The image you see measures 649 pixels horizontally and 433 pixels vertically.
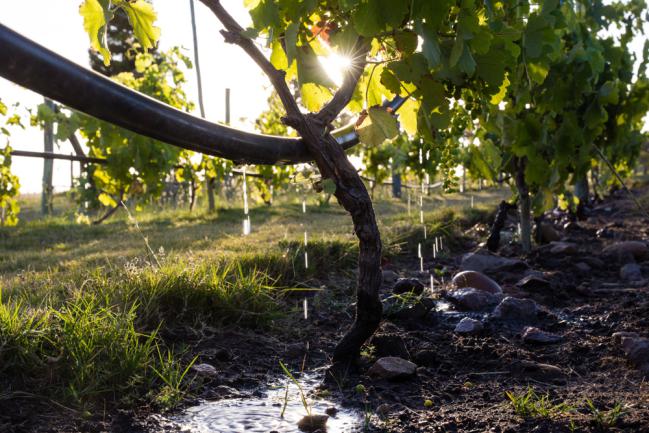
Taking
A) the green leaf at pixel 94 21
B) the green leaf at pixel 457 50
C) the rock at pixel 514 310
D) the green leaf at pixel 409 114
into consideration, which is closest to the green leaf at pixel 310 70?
the green leaf at pixel 457 50

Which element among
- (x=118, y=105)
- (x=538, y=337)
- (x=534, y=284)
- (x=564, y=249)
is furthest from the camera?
(x=564, y=249)

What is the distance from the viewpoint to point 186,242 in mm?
5258

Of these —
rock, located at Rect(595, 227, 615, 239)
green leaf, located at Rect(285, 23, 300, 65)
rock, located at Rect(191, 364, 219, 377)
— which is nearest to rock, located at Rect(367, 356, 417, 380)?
rock, located at Rect(191, 364, 219, 377)

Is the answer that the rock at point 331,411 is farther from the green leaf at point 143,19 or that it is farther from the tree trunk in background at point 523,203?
the tree trunk in background at point 523,203

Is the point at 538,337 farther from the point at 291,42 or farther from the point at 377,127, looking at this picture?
the point at 291,42

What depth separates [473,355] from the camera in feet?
8.63

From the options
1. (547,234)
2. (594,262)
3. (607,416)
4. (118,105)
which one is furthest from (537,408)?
(547,234)

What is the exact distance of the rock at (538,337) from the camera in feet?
9.23

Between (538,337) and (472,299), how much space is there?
60 centimetres

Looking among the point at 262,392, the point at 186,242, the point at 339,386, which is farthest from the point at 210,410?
the point at 186,242

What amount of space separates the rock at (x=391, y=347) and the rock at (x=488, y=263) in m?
2.00

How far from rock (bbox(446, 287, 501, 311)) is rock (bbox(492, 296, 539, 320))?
164 mm

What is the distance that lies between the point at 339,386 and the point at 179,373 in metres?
0.56

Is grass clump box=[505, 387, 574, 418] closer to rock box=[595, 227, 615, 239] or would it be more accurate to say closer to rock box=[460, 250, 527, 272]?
rock box=[460, 250, 527, 272]
